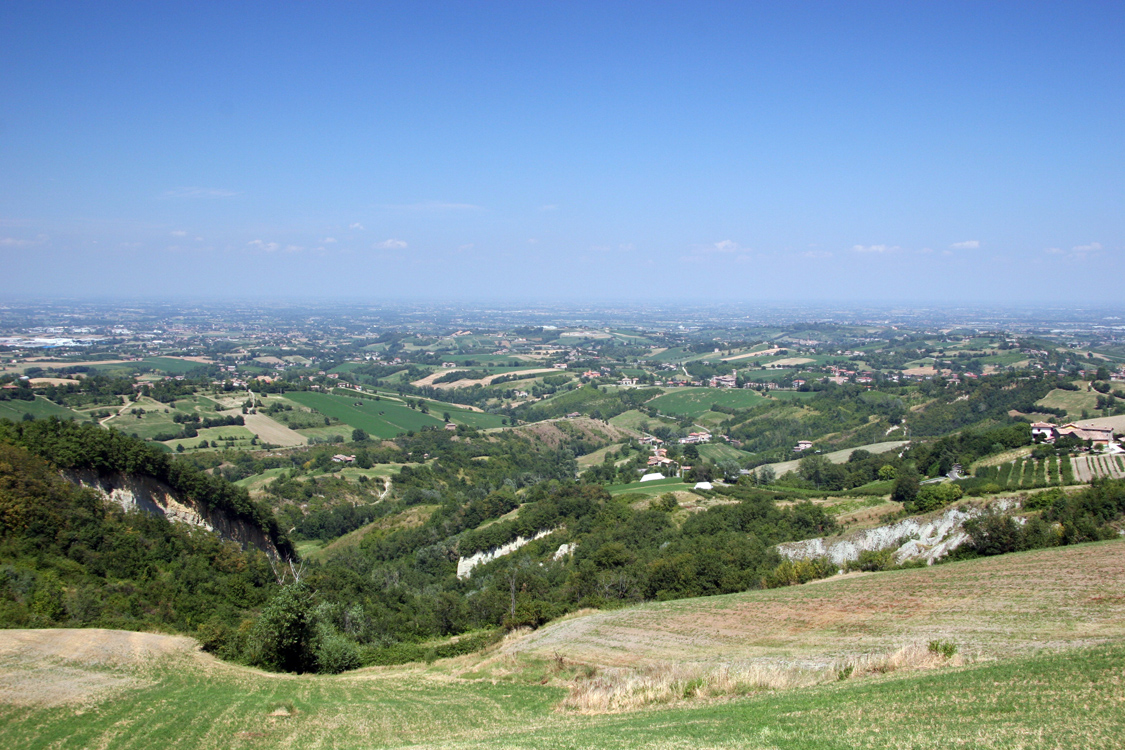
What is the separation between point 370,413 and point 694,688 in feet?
364

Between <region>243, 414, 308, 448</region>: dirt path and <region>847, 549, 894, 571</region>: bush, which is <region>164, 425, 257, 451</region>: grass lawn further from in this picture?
<region>847, 549, 894, 571</region>: bush

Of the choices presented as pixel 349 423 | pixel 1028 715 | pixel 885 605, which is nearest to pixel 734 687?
pixel 1028 715

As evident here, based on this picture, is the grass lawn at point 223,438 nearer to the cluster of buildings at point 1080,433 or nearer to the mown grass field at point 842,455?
the mown grass field at point 842,455

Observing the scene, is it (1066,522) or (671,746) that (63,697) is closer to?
(671,746)

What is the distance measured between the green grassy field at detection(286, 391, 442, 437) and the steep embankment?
56491 mm

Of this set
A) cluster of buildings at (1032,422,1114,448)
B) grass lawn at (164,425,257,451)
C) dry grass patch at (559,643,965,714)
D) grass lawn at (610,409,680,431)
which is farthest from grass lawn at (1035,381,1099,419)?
grass lawn at (164,425,257,451)

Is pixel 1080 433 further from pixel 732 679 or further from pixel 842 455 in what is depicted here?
pixel 732 679

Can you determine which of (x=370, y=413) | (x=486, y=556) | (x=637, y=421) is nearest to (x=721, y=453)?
(x=637, y=421)

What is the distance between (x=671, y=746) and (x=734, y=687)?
223 inches

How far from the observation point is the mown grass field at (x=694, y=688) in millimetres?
11109

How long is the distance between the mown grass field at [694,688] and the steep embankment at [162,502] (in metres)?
20.4

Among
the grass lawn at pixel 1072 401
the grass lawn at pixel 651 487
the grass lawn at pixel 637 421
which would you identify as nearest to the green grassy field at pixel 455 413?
the grass lawn at pixel 637 421

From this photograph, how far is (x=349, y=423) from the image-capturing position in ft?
361

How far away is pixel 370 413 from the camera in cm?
11975
